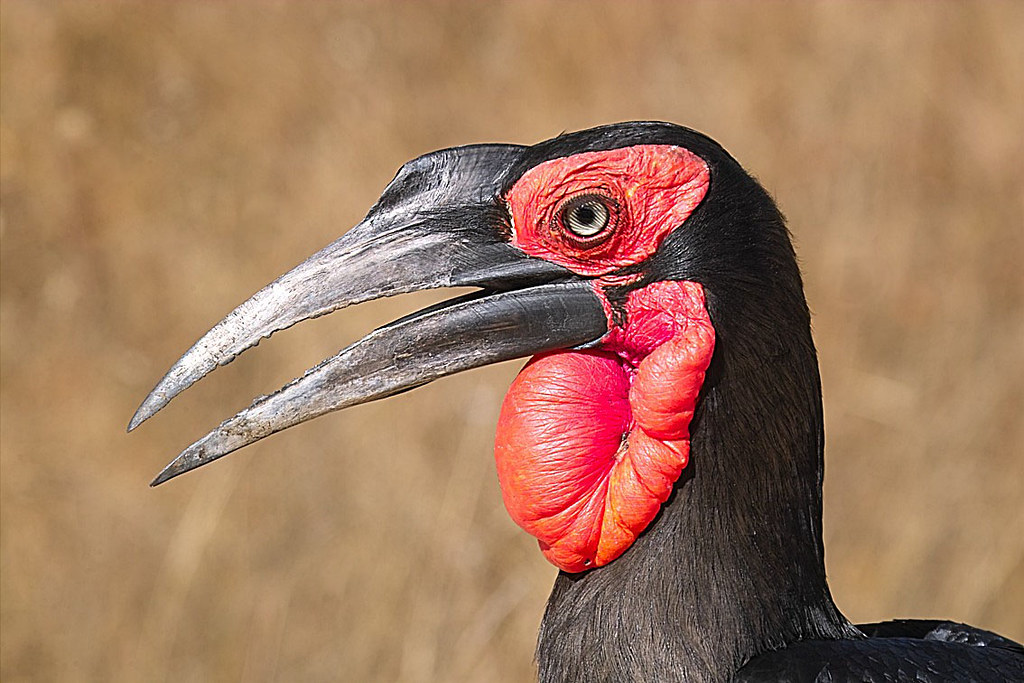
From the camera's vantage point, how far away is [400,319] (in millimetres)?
1742

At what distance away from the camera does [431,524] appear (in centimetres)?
413

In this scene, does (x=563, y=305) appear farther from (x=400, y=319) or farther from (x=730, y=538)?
(x=730, y=538)

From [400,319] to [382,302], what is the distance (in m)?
2.95

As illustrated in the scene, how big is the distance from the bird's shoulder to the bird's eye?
0.63 m

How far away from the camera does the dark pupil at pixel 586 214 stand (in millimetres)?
1792

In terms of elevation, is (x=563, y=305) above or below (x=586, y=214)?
below

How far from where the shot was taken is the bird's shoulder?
1.70 metres

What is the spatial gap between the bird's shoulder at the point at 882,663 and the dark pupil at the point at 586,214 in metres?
0.64

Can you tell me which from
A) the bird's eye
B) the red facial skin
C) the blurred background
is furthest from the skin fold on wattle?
the blurred background

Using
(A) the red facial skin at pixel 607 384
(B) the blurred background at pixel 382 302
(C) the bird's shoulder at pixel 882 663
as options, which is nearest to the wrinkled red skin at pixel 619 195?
(A) the red facial skin at pixel 607 384

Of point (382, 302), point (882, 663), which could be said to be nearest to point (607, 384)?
point (882, 663)

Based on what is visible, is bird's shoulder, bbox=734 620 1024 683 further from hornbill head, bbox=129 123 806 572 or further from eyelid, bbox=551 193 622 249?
eyelid, bbox=551 193 622 249

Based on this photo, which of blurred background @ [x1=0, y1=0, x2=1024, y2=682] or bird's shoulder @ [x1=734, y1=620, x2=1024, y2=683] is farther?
blurred background @ [x1=0, y1=0, x2=1024, y2=682]

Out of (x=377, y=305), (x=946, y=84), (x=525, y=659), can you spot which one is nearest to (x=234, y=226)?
(x=377, y=305)
